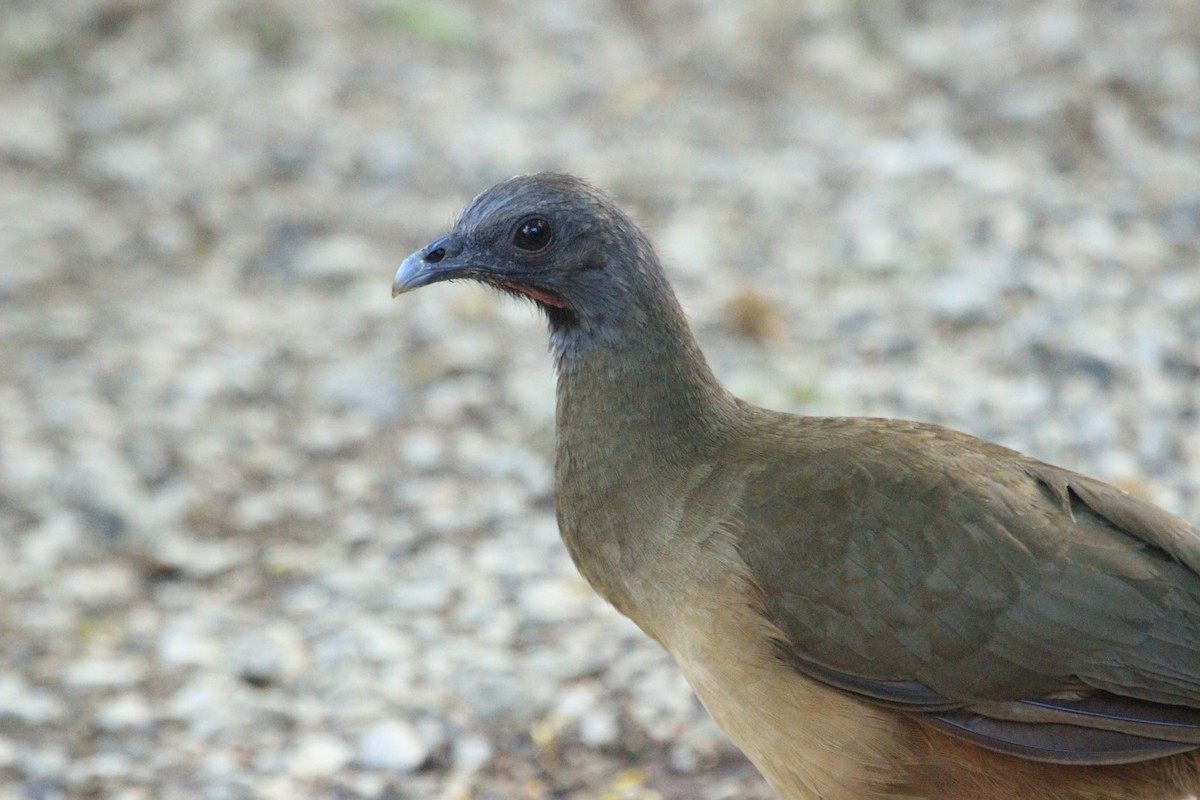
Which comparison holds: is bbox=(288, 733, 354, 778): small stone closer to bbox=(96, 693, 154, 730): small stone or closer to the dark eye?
bbox=(96, 693, 154, 730): small stone

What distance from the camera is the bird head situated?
4219mm

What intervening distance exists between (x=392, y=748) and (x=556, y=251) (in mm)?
1751

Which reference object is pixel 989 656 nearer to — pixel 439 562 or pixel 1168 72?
pixel 439 562

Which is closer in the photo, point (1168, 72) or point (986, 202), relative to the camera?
point (986, 202)

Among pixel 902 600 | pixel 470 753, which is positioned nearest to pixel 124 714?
pixel 470 753

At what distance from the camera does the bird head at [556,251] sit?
422 cm

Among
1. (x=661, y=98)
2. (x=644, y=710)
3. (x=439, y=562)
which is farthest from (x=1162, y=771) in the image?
(x=661, y=98)

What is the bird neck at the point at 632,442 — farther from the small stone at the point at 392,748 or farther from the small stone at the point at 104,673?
the small stone at the point at 104,673

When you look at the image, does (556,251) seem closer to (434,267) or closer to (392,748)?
(434,267)

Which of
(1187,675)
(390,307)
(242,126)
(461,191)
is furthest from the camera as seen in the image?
(242,126)

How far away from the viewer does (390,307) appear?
293 inches

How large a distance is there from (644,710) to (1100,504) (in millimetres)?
1796

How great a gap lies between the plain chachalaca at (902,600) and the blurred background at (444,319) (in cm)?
93

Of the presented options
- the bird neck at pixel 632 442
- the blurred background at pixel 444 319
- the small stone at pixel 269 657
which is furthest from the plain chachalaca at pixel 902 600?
the small stone at pixel 269 657
